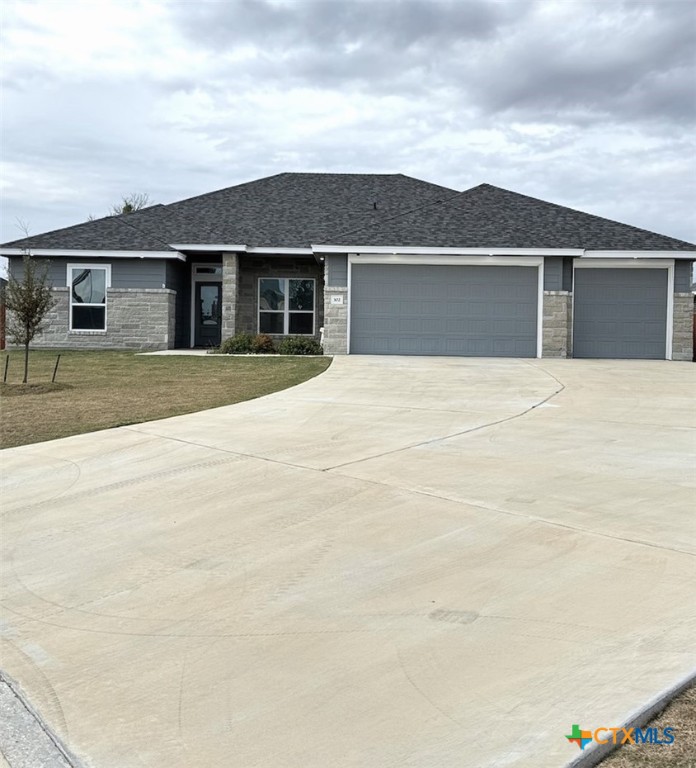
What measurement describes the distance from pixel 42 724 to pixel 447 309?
61.9 ft

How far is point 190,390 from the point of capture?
45.2ft

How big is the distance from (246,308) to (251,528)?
63.3ft

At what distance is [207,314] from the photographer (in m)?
26.1

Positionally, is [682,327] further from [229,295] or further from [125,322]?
[125,322]

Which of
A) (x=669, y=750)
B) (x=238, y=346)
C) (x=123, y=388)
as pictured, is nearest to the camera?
(x=669, y=750)

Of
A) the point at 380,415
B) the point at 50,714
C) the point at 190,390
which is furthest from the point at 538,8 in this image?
the point at 50,714

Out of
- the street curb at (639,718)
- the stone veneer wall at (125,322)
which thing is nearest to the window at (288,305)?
the stone veneer wall at (125,322)

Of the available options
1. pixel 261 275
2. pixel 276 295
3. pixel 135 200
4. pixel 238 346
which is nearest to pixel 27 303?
pixel 238 346

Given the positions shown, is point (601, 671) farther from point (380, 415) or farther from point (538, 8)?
point (538, 8)

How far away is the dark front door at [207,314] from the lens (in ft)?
85.2

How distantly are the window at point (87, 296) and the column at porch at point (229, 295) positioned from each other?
3.85m

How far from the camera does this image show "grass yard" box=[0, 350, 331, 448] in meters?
10.8

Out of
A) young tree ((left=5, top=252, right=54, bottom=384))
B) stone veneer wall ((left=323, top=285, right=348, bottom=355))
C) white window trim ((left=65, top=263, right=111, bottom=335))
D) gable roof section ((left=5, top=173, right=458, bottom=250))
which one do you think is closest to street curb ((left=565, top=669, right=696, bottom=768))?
young tree ((left=5, top=252, right=54, bottom=384))

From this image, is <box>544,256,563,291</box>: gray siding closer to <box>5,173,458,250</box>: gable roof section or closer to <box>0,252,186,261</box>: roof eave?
<box>5,173,458,250</box>: gable roof section
